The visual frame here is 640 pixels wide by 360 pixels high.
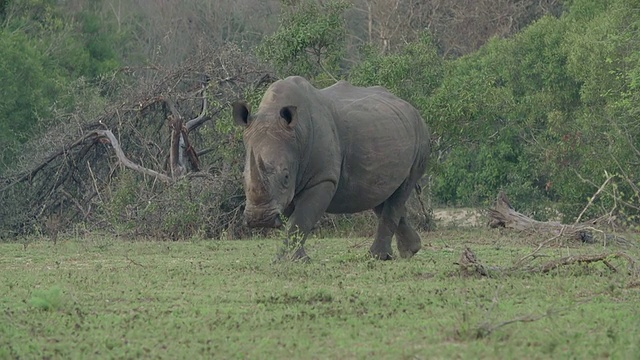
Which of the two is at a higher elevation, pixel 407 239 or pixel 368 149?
pixel 368 149

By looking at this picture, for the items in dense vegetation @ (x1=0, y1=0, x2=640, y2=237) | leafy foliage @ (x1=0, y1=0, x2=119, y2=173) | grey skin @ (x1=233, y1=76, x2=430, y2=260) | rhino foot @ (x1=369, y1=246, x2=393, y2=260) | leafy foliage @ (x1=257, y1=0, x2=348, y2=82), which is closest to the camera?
grey skin @ (x1=233, y1=76, x2=430, y2=260)

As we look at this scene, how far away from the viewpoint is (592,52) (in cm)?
2236

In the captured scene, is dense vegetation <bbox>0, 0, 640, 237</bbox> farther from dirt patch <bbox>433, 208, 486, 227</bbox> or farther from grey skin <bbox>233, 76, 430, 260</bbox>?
grey skin <bbox>233, 76, 430, 260</bbox>

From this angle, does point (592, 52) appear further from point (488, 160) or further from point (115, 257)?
point (115, 257)

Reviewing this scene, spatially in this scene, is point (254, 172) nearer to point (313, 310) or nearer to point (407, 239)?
point (407, 239)

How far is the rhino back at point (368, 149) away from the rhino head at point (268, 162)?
118cm

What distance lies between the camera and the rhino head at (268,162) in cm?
1286

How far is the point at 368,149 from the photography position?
47.7ft

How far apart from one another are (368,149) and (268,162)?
183 centimetres

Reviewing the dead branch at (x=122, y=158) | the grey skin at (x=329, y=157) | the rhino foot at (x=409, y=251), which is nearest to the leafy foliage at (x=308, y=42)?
the dead branch at (x=122, y=158)

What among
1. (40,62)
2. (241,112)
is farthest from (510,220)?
(40,62)

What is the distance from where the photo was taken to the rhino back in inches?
568

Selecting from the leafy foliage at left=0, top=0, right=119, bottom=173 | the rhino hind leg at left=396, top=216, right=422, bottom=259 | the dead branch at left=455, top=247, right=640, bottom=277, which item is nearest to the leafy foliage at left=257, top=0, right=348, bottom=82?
the leafy foliage at left=0, top=0, right=119, bottom=173

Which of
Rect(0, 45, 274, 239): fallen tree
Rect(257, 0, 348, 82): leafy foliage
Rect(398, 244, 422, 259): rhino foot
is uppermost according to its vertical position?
Rect(257, 0, 348, 82): leafy foliage
